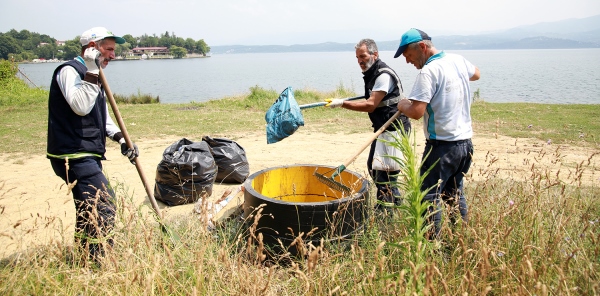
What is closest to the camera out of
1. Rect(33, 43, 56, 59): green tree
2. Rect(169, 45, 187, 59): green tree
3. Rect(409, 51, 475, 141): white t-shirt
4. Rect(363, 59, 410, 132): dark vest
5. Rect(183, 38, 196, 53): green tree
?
Rect(409, 51, 475, 141): white t-shirt

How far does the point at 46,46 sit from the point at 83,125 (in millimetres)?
85648

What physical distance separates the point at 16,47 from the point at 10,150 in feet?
204

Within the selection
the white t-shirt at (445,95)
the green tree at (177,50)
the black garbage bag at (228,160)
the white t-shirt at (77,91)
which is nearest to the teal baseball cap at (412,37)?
the white t-shirt at (445,95)

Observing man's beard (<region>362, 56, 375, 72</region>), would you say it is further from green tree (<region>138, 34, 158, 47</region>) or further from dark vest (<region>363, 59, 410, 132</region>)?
green tree (<region>138, 34, 158, 47</region>)

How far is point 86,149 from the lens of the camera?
113 inches

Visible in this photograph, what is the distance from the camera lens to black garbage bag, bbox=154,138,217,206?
4.55 meters

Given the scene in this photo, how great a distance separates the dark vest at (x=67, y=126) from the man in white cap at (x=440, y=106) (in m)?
2.23

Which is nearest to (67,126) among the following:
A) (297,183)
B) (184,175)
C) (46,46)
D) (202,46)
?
(184,175)

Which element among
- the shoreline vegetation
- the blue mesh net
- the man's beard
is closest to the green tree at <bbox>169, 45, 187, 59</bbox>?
the shoreline vegetation

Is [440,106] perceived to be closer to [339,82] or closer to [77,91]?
[77,91]

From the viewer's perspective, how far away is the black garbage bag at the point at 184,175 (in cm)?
455

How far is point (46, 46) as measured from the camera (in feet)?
242

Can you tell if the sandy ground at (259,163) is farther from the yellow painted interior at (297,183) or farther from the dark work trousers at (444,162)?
the dark work trousers at (444,162)

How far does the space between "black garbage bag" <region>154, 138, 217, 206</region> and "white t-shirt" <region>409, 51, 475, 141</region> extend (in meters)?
2.65
